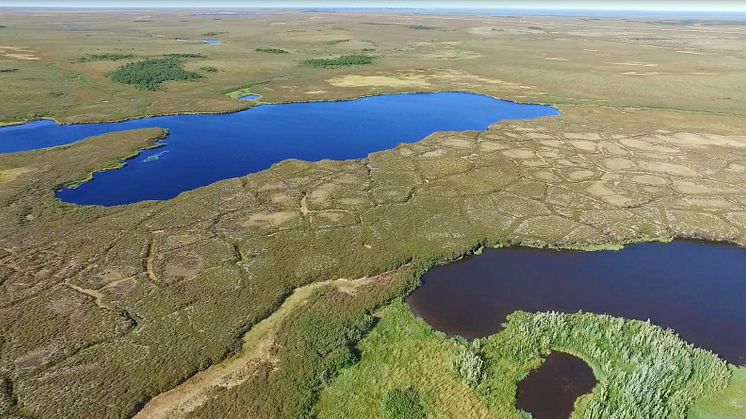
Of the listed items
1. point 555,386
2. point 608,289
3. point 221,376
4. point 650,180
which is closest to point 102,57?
point 221,376

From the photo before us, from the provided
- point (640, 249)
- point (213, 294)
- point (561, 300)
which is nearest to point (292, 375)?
point (213, 294)

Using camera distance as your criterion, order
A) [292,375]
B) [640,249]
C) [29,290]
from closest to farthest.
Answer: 1. [292,375]
2. [29,290]
3. [640,249]

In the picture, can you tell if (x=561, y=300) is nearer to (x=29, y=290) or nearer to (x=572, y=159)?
(x=572, y=159)

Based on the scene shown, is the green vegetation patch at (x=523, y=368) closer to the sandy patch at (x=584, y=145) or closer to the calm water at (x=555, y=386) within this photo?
the calm water at (x=555, y=386)

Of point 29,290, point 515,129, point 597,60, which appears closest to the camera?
point 29,290

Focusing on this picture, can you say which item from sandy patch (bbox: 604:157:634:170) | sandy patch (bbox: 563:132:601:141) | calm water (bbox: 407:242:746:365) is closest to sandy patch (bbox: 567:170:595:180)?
sandy patch (bbox: 604:157:634:170)

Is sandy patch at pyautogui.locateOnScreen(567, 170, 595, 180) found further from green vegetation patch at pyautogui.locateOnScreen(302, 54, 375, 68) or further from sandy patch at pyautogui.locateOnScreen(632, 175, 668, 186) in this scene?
green vegetation patch at pyautogui.locateOnScreen(302, 54, 375, 68)
